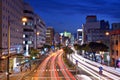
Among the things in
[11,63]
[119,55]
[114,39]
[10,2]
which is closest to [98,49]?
[114,39]

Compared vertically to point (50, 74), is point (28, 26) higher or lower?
higher

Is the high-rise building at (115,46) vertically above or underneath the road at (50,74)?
above

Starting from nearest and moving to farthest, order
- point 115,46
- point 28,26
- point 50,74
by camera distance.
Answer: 1. point 50,74
2. point 115,46
3. point 28,26

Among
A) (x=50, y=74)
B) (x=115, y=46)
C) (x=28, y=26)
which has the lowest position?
(x=50, y=74)

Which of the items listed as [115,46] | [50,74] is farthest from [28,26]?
[50,74]

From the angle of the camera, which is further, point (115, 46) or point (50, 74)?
point (115, 46)

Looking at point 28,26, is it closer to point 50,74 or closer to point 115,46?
point 115,46

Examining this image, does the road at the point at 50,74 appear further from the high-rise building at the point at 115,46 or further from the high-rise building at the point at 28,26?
the high-rise building at the point at 28,26

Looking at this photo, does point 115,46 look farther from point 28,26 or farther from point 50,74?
point 28,26

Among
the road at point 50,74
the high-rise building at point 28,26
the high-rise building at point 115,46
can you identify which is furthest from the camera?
the high-rise building at point 28,26

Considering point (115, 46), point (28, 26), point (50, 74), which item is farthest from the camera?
point (28, 26)

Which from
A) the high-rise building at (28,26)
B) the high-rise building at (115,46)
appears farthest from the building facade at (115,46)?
the high-rise building at (28,26)

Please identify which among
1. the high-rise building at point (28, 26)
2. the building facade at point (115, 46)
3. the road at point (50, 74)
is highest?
the high-rise building at point (28, 26)

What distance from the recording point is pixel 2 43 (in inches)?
2744
